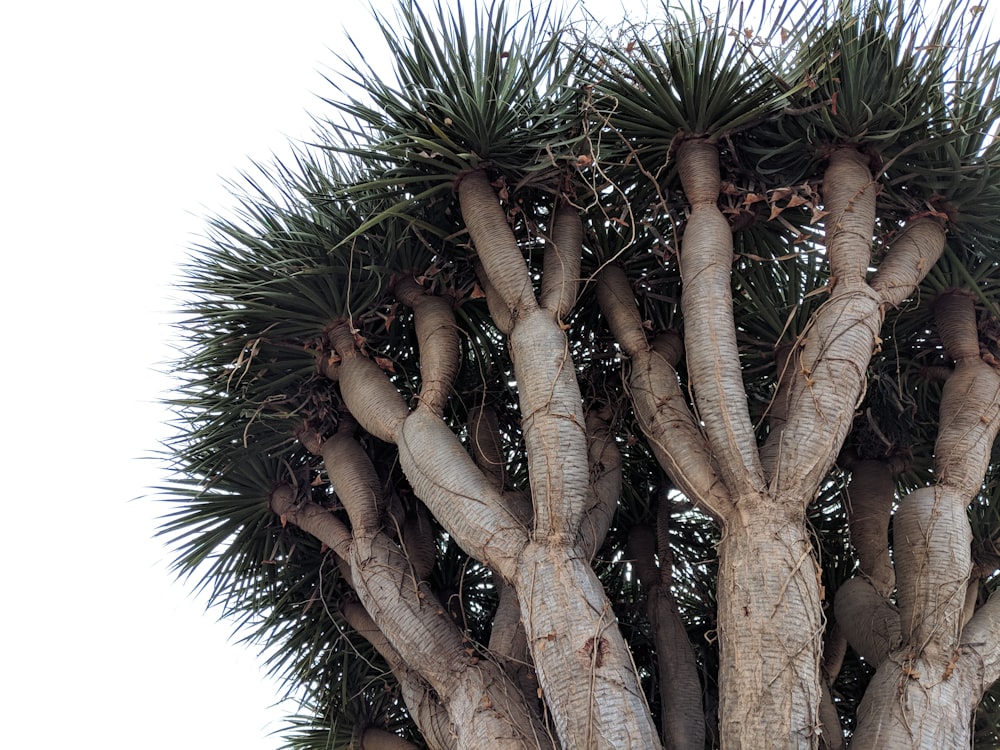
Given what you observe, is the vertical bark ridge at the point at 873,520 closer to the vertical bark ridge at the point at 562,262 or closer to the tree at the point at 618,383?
the tree at the point at 618,383

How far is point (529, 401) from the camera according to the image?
4113mm

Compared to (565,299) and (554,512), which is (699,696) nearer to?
(554,512)

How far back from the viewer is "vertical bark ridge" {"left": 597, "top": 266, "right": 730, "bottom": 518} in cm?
404

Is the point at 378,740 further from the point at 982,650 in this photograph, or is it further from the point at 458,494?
the point at 982,650

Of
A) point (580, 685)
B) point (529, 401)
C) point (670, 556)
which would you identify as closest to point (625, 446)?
point (670, 556)

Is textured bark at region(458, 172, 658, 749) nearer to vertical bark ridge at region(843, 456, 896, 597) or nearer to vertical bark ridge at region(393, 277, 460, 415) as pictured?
vertical bark ridge at region(393, 277, 460, 415)

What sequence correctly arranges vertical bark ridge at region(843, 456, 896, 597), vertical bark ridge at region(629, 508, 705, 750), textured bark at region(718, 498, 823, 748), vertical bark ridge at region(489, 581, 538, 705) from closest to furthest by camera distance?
textured bark at region(718, 498, 823, 748) → vertical bark ridge at region(489, 581, 538, 705) → vertical bark ridge at region(629, 508, 705, 750) → vertical bark ridge at region(843, 456, 896, 597)

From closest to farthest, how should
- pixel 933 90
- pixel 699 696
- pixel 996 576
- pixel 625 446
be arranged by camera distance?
pixel 933 90 < pixel 699 696 < pixel 996 576 < pixel 625 446

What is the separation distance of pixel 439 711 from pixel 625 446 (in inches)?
71.0

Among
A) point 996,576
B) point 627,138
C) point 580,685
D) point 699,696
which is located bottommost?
point 580,685

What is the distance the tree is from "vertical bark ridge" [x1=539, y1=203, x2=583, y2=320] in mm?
16

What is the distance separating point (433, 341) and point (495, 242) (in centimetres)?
55

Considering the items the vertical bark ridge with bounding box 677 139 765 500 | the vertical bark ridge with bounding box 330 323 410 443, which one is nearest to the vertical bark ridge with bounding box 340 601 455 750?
the vertical bark ridge with bounding box 330 323 410 443

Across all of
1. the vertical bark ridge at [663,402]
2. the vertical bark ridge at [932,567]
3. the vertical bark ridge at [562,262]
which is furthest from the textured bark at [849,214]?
the vertical bark ridge at [562,262]
